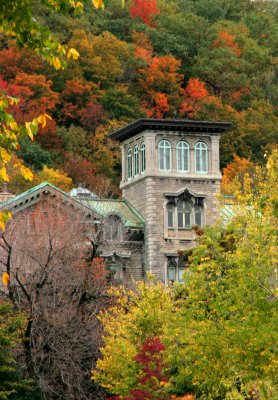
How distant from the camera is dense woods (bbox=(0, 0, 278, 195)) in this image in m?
113

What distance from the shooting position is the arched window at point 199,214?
248 ft

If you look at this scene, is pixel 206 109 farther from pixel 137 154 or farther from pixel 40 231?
pixel 40 231

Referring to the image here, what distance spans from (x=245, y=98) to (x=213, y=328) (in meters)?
92.3

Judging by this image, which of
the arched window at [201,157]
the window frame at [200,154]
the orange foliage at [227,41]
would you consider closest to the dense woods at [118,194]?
the orange foliage at [227,41]

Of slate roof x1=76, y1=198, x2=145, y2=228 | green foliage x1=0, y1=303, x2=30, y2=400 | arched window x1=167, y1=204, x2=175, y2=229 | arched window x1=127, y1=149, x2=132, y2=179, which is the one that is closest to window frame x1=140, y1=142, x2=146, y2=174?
arched window x1=127, y1=149, x2=132, y2=179

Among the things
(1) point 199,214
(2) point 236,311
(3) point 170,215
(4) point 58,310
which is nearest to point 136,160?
(3) point 170,215

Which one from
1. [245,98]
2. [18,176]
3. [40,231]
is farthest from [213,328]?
[245,98]

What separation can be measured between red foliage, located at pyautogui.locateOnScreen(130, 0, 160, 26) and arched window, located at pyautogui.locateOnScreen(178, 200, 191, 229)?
66.9m

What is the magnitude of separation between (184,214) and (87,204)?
5.33 meters

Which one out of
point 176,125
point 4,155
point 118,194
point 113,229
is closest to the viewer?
point 4,155

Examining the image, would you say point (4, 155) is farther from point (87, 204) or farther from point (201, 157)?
point (201, 157)

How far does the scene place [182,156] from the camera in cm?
7688

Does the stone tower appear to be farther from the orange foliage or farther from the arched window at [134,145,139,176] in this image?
the orange foliage

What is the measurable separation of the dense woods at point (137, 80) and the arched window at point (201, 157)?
22.5 metres
